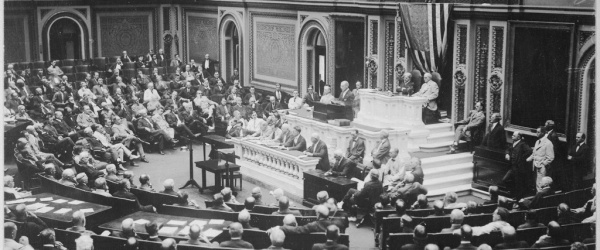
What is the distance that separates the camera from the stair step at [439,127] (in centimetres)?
1440

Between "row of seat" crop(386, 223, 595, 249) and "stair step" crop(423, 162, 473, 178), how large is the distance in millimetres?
3839

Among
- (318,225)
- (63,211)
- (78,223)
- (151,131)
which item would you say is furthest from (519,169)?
(151,131)

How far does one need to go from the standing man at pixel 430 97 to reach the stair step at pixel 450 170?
2.02 m

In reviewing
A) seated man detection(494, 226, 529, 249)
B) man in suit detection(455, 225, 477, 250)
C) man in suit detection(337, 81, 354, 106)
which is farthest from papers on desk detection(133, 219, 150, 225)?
man in suit detection(337, 81, 354, 106)

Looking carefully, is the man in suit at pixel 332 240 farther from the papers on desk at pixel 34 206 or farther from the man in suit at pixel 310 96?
the man in suit at pixel 310 96

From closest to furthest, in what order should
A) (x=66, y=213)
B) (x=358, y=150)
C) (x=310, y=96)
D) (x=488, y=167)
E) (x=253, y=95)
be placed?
(x=66, y=213) < (x=488, y=167) < (x=358, y=150) < (x=310, y=96) < (x=253, y=95)

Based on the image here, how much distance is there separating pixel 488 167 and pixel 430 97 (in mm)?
2817

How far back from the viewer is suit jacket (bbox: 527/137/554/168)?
11.4 metres

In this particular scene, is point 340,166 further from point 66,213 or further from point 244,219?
point 66,213

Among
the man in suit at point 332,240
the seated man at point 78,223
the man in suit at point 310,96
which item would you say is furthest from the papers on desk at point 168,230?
the man in suit at point 310,96

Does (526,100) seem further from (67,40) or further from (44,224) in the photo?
(67,40)

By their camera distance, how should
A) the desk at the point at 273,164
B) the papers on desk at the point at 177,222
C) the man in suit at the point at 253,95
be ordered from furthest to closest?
the man in suit at the point at 253,95 → the desk at the point at 273,164 → the papers on desk at the point at 177,222

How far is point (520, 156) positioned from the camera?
11.9 meters

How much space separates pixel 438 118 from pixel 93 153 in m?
7.02
